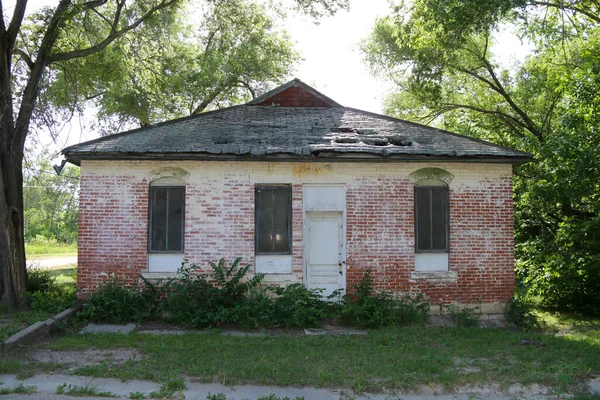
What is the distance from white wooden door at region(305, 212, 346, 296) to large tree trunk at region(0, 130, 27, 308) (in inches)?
250

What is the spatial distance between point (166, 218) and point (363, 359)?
547 cm

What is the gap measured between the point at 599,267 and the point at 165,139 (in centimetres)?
1069

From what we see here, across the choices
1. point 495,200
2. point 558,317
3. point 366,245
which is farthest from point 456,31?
point 558,317

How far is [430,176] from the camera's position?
416 inches

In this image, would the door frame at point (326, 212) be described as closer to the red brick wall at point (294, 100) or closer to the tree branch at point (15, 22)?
the red brick wall at point (294, 100)

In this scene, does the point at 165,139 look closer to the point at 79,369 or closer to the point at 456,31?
the point at 79,369

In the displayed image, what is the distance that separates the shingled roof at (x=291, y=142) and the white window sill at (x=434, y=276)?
2483 millimetres

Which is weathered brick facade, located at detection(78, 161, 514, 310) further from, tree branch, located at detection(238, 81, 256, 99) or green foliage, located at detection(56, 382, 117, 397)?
tree branch, located at detection(238, 81, 256, 99)

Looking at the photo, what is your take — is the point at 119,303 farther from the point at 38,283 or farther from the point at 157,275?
the point at 38,283

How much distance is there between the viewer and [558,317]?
1150 cm

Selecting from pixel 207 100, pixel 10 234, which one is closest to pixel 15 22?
pixel 10 234

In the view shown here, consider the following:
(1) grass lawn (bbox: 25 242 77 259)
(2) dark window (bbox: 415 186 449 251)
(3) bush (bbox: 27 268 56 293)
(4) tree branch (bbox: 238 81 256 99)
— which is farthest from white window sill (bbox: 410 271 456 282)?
(1) grass lawn (bbox: 25 242 77 259)

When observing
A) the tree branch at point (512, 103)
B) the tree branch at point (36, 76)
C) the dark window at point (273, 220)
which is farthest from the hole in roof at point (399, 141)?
the tree branch at point (512, 103)

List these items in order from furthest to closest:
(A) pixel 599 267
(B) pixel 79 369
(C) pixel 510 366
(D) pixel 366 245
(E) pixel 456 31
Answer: (E) pixel 456 31 → (A) pixel 599 267 → (D) pixel 366 245 → (C) pixel 510 366 → (B) pixel 79 369
